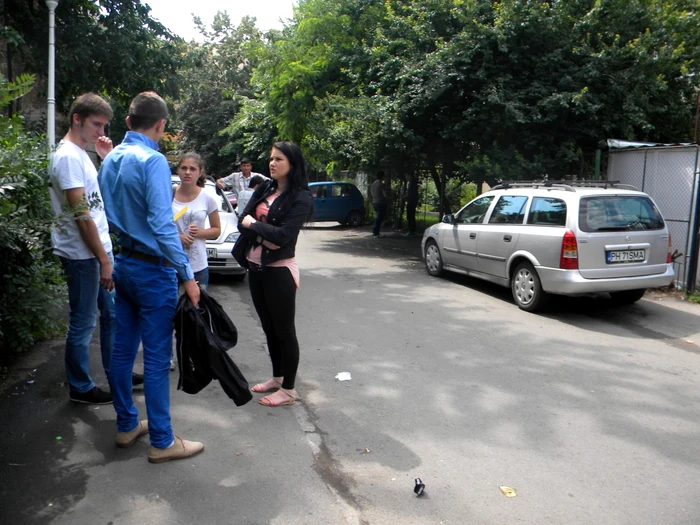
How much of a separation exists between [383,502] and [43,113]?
39.7ft

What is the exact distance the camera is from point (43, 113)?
1294 centimetres

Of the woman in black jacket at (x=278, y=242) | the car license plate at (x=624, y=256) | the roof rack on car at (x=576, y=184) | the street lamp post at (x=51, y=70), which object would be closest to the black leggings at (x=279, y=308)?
the woman in black jacket at (x=278, y=242)

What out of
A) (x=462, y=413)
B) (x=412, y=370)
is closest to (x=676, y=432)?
(x=462, y=413)

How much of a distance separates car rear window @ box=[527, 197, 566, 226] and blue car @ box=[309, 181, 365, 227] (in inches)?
525

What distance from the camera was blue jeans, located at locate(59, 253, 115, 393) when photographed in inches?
169

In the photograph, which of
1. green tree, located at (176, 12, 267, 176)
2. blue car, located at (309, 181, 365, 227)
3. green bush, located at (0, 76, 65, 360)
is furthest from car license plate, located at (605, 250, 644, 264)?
green tree, located at (176, 12, 267, 176)

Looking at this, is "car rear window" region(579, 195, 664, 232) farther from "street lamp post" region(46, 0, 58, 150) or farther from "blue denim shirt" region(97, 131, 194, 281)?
"street lamp post" region(46, 0, 58, 150)

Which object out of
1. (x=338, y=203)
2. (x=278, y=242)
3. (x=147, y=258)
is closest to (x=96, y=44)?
(x=278, y=242)

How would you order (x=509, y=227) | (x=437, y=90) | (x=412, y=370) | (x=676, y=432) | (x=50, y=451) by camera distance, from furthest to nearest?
1. (x=437, y=90)
2. (x=509, y=227)
3. (x=412, y=370)
4. (x=676, y=432)
5. (x=50, y=451)

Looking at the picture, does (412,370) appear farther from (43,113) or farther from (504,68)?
(43,113)

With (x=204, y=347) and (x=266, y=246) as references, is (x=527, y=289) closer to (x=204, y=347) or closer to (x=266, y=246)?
(x=266, y=246)

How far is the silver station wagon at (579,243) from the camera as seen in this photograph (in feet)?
26.7

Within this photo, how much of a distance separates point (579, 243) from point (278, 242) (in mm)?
4899

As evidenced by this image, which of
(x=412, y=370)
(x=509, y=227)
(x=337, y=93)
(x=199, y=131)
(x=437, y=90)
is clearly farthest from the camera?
(x=199, y=131)
